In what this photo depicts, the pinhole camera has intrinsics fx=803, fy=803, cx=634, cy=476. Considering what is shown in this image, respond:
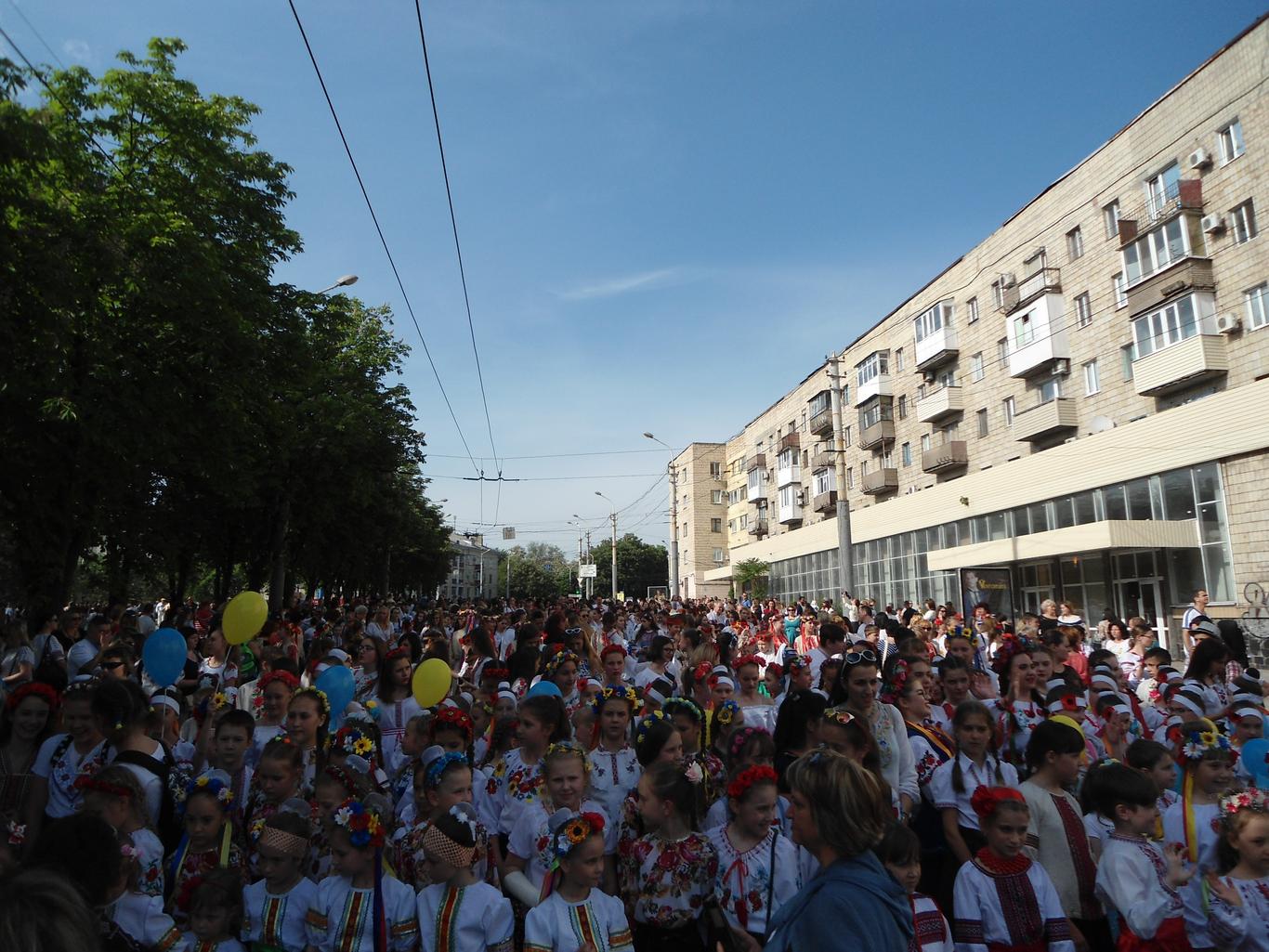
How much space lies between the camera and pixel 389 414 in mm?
26719

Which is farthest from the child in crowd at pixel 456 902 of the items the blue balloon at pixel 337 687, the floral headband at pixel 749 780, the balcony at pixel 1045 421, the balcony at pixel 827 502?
the balcony at pixel 827 502

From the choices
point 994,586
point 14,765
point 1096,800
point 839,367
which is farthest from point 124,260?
point 839,367

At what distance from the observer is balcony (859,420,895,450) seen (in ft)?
132

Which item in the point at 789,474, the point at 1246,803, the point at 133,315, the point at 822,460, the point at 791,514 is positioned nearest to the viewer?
the point at 1246,803

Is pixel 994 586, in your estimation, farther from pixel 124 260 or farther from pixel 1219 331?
pixel 124 260

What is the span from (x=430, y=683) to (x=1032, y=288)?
97.4 feet

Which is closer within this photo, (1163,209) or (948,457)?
(1163,209)

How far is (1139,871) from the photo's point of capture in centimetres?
348

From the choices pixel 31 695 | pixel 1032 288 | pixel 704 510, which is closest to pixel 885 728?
pixel 31 695

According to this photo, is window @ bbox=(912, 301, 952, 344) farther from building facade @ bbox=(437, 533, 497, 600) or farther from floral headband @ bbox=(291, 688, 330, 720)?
building facade @ bbox=(437, 533, 497, 600)

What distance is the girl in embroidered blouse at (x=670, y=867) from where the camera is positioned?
3477mm

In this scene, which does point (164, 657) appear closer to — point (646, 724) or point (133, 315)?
point (646, 724)

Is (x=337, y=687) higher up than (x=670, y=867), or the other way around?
(x=337, y=687)

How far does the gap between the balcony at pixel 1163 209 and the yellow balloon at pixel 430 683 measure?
25.7 meters
